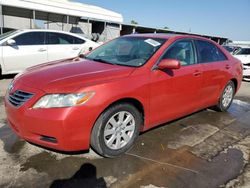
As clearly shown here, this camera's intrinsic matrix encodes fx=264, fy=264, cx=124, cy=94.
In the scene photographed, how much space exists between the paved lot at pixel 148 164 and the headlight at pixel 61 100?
2.43 feet

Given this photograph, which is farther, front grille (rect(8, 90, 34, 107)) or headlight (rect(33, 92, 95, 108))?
front grille (rect(8, 90, 34, 107))

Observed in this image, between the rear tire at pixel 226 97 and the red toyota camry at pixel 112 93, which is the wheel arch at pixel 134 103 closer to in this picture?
the red toyota camry at pixel 112 93

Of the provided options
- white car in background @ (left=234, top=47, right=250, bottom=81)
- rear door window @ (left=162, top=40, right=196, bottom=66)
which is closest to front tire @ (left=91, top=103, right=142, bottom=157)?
rear door window @ (left=162, top=40, right=196, bottom=66)

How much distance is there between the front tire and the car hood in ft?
1.29

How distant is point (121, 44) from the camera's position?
4.35 m

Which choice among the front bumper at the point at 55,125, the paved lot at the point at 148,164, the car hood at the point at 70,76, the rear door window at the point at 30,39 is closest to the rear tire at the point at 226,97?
the paved lot at the point at 148,164

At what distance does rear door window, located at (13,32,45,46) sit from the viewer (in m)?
7.75

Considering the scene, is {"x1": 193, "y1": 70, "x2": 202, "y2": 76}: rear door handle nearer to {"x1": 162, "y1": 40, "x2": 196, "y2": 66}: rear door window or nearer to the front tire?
{"x1": 162, "y1": 40, "x2": 196, "y2": 66}: rear door window

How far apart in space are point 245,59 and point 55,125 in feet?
34.3

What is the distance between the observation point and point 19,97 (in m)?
3.02

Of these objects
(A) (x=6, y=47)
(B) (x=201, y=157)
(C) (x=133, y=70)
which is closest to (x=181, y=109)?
(B) (x=201, y=157)

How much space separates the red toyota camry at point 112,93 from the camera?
2.82m

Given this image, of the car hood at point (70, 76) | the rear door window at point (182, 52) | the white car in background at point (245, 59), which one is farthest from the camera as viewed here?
the white car in background at point (245, 59)

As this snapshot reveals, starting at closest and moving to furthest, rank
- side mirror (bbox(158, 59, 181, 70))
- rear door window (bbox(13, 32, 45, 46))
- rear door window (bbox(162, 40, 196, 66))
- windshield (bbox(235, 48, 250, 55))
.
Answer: side mirror (bbox(158, 59, 181, 70)), rear door window (bbox(162, 40, 196, 66)), rear door window (bbox(13, 32, 45, 46)), windshield (bbox(235, 48, 250, 55))
